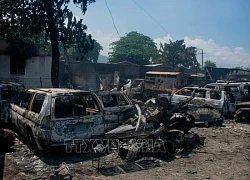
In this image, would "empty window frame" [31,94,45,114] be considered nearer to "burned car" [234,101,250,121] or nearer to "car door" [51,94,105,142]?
"car door" [51,94,105,142]

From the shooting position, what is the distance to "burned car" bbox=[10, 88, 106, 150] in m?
5.50

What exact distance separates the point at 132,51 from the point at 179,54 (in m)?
10.1

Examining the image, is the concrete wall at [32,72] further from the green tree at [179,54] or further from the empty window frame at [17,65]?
the green tree at [179,54]

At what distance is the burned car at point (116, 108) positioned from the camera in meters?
6.34

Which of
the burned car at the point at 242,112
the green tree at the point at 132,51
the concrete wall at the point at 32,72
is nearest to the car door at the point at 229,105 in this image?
the burned car at the point at 242,112

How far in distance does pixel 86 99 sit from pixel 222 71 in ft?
97.2

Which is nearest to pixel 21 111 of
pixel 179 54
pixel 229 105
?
pixel 229 105

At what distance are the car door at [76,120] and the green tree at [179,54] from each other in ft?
153

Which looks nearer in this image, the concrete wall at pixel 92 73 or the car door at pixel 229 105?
the car door at pixel 229 105

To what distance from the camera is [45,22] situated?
16734mm

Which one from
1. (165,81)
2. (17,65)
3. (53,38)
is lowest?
(165,81)

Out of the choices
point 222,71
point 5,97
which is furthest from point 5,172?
point 222,71

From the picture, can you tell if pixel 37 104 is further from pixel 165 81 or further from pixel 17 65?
pixel 165 81

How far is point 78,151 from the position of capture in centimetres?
609
